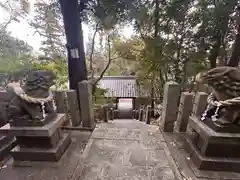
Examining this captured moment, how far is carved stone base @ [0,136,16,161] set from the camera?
2081mm

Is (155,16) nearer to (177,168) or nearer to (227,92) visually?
(227,92)

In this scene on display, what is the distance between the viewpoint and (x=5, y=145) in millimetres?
2186

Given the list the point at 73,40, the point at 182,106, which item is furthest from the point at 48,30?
the point at 182,106

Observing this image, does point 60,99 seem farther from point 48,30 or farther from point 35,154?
point 48,30

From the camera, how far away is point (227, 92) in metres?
1.65

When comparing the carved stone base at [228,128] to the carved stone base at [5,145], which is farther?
the carved stone base at [5,145]

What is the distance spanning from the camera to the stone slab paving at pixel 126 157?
1777 mm

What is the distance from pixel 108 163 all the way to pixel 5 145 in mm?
1469

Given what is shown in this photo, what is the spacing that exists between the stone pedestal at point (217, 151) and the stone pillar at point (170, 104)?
71 centimetres

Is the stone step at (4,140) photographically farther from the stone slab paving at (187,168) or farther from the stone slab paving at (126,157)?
the stone slab paving at (187,168)

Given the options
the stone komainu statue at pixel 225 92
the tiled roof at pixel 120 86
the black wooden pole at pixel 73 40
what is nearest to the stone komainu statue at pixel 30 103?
the black wooden pole at pixel 73 40

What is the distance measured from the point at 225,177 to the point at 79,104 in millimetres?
2332

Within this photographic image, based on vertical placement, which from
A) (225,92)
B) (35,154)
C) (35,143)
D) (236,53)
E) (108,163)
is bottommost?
(108,163)

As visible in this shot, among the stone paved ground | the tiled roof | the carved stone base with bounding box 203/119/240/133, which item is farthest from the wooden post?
the tiled roof
